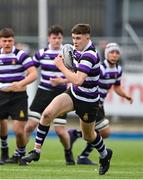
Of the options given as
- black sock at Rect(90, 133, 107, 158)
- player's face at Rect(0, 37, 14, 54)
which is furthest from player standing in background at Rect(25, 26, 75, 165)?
black sock at Rect(90, 133, 107, 158)

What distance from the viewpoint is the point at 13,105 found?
1569 centimetres

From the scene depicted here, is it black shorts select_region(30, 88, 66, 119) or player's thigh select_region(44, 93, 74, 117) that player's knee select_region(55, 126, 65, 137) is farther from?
player's thigh select_region(44, 93, 74, 117)

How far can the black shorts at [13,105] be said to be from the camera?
51.2 feet

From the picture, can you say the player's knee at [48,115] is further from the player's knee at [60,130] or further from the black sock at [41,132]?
the player's knee at [60,130]

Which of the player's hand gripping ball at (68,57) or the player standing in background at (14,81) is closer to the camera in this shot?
the player's hand gripping ball at (68,57)

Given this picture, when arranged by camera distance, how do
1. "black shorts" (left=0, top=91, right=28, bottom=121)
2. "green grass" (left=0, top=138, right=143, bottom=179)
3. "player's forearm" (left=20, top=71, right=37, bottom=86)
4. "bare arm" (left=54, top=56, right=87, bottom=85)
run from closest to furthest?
"bare arm" (left=54, top=56, right=87, bottom=85)
"green grass" (left=0, top=138, right=143, bottom=179)
"player's forearm" (left=20, top=71, right=37, bottom=86)
"black shorts" (left=0, top=91, right=28, bottom=121)

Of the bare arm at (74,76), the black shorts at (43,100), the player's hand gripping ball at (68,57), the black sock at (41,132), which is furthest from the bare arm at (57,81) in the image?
the bare arm at (74,76)

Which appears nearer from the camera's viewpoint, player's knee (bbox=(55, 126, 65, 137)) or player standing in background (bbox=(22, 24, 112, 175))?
player standing in background (bbox=(22, 24, 112, 175))

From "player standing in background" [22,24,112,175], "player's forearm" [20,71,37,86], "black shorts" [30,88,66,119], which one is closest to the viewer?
"player standing in background" [22,24,112,175]

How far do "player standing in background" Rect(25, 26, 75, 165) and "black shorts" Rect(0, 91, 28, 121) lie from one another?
2.23 feet

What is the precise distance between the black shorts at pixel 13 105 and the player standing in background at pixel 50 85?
68 centimetres

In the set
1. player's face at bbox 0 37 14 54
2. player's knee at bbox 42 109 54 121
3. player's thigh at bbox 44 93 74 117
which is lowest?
player's knee at bbox 42 109 54 121

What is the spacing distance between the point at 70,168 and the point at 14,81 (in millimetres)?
1760

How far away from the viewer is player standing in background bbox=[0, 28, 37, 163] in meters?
15.5
